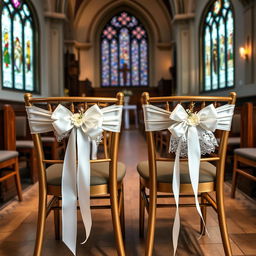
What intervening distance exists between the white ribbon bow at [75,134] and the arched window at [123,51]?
12.9 metres

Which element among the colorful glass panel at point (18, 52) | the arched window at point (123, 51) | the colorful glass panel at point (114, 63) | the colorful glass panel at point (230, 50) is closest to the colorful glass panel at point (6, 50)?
the colorful glass panel at point (18, 52)

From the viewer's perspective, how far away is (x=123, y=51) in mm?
14648

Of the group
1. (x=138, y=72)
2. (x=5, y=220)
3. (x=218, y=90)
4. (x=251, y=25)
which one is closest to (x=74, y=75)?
(x=138, y=72)

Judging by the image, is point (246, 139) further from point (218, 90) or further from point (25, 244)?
point (218, 90)

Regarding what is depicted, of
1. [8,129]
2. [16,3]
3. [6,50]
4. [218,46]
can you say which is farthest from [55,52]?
[8,129]

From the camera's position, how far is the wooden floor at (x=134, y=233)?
6.09 feet

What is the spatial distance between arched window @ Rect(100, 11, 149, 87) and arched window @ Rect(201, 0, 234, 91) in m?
5.42

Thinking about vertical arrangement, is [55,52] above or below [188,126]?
above

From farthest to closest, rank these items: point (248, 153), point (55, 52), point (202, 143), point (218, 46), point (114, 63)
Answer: point (114, 63), point (55, 52), point (218, 46), point (248, 153), point (202, 143)

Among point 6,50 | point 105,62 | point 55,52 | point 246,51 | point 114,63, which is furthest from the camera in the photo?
point 114,63

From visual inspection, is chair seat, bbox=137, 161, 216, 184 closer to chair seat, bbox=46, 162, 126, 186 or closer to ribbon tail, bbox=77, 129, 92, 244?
chair seat, bbox=46, 162, 126, 186

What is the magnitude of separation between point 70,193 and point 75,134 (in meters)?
0.31

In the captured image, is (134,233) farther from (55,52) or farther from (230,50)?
(55,52)

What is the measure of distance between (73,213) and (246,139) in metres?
2.12
